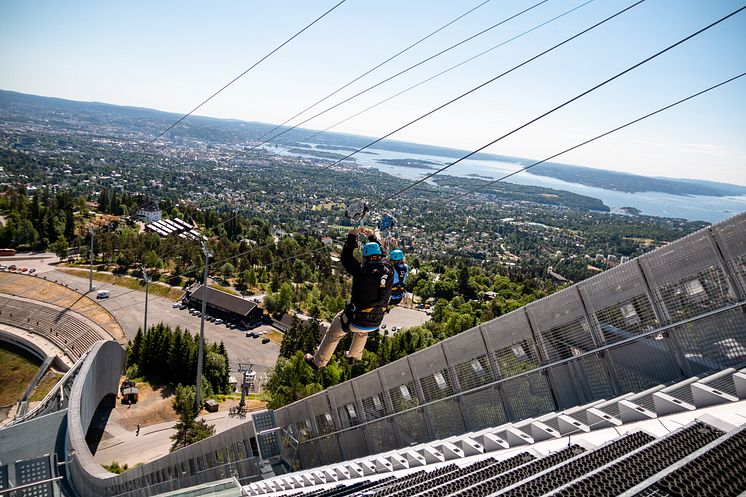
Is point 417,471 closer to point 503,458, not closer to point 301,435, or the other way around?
point 503,458

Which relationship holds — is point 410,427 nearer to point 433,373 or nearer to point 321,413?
point 433,373

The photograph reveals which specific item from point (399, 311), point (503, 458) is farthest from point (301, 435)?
point (399, 311)

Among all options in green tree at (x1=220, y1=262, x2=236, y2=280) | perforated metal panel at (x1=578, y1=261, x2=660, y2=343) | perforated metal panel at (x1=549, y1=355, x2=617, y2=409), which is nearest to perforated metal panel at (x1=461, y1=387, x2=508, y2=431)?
perforated metal panel at (x1=549, y1=355, x2=617, y2=409)

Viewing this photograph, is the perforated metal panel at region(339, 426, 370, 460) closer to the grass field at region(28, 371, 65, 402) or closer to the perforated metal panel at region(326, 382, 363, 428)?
the perforated metal panel at region(326, 382, 363, 428)

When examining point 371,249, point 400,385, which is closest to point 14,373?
point 400,385

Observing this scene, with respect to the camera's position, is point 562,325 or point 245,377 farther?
point 245,377

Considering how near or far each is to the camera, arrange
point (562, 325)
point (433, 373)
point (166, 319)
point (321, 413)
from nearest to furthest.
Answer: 1. point (562, 325)
2. point (433, 373)
3. point (321, 413)
4. point (166, 319)

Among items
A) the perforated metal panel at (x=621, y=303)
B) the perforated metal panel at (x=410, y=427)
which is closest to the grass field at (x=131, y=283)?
the perforated metal panel at (x=410, y=427)
